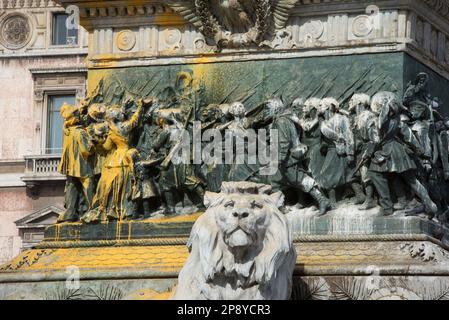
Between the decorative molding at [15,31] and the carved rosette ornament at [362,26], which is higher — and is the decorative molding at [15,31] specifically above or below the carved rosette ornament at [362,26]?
above

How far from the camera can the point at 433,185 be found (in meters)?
29.5

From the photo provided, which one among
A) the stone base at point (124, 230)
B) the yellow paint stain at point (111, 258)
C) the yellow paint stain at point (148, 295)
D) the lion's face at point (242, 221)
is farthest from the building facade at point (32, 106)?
the lion's face at point (242, 221)

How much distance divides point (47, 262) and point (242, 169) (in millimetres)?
2753

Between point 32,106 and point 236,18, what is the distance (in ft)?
110

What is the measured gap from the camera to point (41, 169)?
61875 millimetres

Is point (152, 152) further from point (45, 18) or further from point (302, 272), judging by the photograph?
point (45, 18)

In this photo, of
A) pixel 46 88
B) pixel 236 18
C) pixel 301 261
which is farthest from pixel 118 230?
pixel 46 88

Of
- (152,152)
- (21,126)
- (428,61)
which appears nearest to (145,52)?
(152,152)

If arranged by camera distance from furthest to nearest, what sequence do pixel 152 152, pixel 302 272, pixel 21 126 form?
pixel 21 126, pixel 152 152, pixel 302 272

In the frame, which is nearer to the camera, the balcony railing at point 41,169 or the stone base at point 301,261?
the stone base at point 301,261

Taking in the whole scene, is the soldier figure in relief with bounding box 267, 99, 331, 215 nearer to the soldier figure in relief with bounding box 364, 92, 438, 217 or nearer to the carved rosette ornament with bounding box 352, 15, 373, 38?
the soldier figure in relief with bounding box 364, 92, 438, 217

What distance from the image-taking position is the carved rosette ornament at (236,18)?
29.6 m

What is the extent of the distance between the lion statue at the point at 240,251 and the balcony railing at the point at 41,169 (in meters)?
34.9

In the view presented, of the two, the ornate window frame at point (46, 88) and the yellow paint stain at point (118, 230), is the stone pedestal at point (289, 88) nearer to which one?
the yellow paint stain at point (118, 230)
